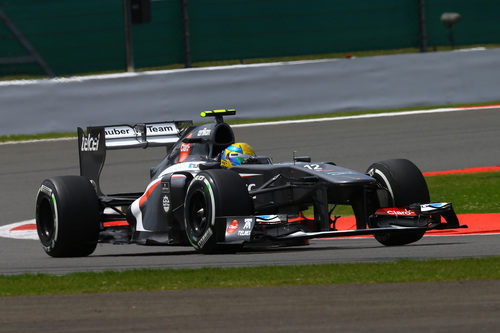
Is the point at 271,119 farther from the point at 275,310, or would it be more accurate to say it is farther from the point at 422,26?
the point at 275,310

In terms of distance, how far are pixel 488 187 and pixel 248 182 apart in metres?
5.38

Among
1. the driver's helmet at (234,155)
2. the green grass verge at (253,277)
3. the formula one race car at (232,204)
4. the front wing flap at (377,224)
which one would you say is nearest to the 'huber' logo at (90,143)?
the formula one race car at (232,204)

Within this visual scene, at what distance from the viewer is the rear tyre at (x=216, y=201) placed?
1025cm

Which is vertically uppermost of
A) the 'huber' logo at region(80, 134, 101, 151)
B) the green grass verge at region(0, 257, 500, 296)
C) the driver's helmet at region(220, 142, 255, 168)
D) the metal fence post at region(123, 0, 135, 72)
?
the metal fence post at region(123, 0, 135, 72)

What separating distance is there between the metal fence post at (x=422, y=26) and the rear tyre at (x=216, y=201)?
1397 centimetres

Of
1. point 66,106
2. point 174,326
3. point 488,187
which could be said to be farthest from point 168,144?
point 66,106

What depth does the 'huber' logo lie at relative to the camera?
Answer: 1289 centimetres

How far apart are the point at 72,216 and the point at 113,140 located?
1598 millimetres

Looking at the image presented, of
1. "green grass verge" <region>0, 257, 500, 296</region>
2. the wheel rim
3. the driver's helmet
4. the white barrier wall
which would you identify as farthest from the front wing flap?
the white barrier wall

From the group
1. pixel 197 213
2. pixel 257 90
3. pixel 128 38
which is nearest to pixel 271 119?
pixel 257 90

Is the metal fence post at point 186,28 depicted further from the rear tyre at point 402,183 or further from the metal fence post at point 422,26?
the rear tyre at point 402,183

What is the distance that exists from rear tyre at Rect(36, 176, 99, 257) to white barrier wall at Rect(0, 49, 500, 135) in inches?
370

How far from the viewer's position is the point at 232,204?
1027 centimetres

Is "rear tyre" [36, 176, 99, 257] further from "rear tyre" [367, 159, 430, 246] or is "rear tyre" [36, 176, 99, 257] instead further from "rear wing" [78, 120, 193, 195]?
"rear tyre" [367, 159, 430, 246]
